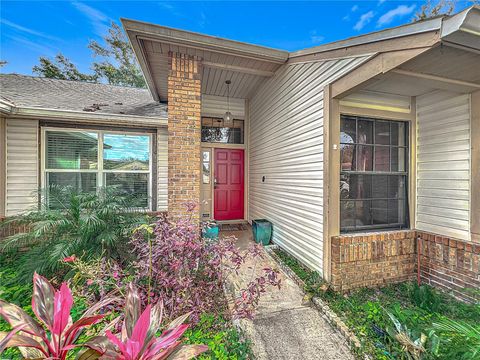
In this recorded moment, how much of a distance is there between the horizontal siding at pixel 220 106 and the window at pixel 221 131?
0.57ft

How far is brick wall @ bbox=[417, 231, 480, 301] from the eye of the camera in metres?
2.73

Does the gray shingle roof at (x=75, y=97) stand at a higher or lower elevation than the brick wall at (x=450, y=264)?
higher

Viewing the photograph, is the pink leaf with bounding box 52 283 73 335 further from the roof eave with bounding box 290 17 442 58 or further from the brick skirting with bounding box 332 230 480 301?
the roof eave with bounding box 290 17 442 58

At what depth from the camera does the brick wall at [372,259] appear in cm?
289

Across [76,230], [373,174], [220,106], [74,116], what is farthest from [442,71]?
[74,116]

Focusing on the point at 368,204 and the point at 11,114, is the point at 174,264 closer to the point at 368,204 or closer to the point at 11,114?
the point at 368,204

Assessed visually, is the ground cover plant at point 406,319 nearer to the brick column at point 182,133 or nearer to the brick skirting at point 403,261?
the brick skirting at point 403,261

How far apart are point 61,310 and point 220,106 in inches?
221

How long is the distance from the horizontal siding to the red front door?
1052mm

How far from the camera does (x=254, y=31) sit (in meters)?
8.26

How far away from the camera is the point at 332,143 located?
115 inches

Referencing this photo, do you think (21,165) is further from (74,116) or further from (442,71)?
(442,71)

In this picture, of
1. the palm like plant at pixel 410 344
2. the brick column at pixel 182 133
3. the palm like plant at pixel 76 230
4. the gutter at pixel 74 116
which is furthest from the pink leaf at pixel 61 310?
the gutter at pixel 74 116

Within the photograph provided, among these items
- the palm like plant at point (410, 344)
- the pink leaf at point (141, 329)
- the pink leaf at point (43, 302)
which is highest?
the pink leaf at point (43, 302)
